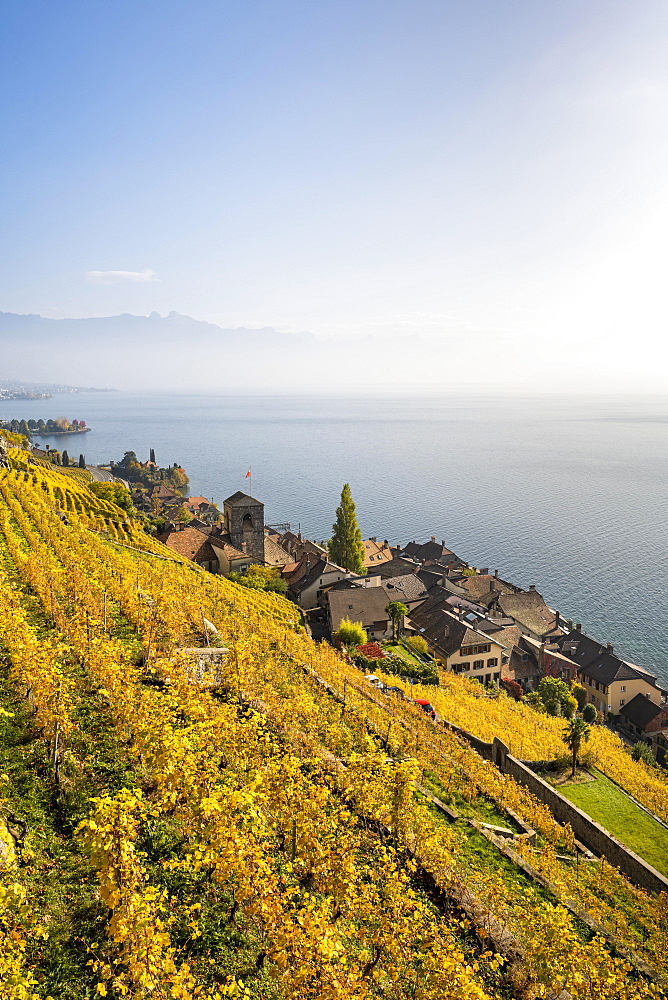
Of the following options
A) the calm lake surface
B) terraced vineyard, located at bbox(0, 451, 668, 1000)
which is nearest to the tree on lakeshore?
the calm lake surface

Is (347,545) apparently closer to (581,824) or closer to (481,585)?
(481,585)

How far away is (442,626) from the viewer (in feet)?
175

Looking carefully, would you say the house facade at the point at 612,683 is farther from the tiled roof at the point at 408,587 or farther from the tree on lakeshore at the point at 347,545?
the tree on lakeshore at the point at 347,545

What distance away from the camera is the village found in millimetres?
48375

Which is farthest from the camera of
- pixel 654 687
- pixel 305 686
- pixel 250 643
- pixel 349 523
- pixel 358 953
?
pixel 349 523

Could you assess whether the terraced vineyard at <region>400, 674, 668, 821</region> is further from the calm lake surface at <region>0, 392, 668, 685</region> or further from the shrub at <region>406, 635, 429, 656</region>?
the calm lake surface at <region>0, 392, 668, 685</region>

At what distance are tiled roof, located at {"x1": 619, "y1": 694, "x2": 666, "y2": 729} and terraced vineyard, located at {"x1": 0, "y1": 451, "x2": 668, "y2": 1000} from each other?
4223cm

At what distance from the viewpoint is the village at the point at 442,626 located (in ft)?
159

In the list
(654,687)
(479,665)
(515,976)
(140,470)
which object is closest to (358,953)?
(515,976)

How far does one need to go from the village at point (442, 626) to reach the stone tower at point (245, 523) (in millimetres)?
115

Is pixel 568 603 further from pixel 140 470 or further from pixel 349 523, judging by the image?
pixel 140 470

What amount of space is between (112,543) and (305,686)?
871 inches

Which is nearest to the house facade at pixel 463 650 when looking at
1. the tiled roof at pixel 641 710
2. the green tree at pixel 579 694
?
the green tree at pixel 579 694

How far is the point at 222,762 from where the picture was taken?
11.8 m
